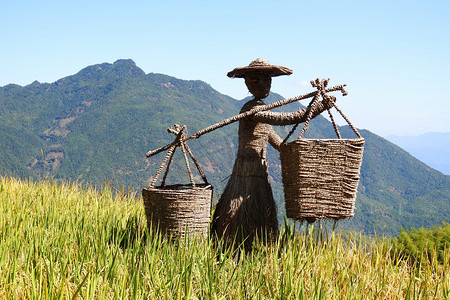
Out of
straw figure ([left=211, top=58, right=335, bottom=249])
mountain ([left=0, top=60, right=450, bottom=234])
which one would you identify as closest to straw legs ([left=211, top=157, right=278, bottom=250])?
straw figure ([left=211, top=58, right=335, bottom=249])

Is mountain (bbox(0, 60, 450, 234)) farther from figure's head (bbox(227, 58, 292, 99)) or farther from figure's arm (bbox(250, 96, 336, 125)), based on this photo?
figure's arm (bbox(250, 96, 336, 125))

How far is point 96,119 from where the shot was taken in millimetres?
167625

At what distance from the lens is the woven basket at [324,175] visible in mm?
3314

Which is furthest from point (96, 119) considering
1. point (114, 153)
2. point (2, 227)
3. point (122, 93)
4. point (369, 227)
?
point (2, 227)

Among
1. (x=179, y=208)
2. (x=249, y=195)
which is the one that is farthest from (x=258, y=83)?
(x=179, y=208)

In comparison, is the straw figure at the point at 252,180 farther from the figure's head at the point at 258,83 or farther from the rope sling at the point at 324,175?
the rope sling at the point at 324,175

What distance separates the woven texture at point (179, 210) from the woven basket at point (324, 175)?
2.65 feet

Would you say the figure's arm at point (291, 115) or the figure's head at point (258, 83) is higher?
the figure's head at point (258, 83)

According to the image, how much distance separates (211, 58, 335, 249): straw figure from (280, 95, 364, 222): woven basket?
0.52 m

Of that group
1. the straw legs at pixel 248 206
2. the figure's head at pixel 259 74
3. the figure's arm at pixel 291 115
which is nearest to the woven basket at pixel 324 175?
the figure's arm at pixel 291 115

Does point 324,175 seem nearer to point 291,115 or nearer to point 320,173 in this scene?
point 320,173

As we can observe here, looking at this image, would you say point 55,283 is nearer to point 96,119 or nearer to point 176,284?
point 176,284

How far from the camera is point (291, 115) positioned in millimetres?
3662

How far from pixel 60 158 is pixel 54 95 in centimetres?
6102
